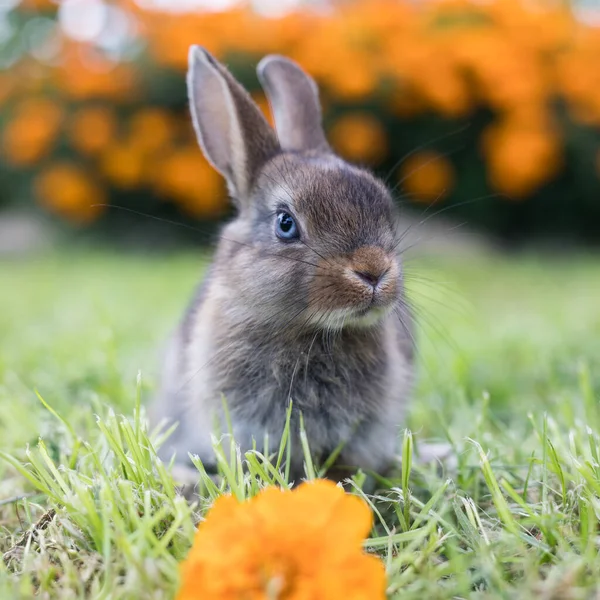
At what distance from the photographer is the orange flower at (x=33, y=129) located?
28.4ft

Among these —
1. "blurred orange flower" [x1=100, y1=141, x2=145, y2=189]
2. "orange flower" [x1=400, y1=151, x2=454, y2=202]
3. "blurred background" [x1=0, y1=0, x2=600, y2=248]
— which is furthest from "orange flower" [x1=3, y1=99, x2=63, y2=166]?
"orange flower" [x1=400, y1=151, x2=454, y2=202]

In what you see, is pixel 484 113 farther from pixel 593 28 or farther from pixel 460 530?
pixel 460 530

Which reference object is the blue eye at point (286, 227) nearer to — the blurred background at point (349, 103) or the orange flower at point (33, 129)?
the blurred background at point (349, 103)

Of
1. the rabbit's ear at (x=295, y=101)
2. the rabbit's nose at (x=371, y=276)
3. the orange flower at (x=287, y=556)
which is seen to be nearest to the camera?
the orange flower at (x=287, y=556)

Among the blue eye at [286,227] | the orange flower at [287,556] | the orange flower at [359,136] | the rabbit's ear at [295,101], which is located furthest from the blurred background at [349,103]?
the orange flower at [287,556]

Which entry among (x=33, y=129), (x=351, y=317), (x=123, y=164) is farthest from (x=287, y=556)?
(x=33, y=129)

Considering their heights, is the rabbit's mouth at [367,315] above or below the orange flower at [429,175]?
above

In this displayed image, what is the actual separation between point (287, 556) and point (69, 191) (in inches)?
314

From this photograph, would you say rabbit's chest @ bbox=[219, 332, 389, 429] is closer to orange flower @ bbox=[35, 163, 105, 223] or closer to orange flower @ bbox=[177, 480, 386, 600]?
orange flower @ bbox=[177, 480, 386, 600]

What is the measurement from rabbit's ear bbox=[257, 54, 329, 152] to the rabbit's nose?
3.50 feet

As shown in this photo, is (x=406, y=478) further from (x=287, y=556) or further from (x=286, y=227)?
(x=286, y=227)

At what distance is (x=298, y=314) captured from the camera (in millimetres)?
2381

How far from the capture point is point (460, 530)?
1973 mm

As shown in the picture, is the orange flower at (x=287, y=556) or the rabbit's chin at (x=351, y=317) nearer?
the orange flower at (x=287, y=556)
